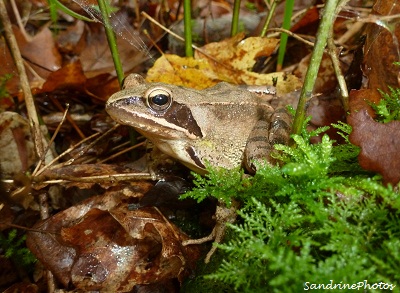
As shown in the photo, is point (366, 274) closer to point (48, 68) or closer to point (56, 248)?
point (56, 248)

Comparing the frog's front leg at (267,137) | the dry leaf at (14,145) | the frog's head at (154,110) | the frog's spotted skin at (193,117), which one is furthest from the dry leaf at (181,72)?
the dry leaf at (14,145)

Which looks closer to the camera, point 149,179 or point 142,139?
point 149,179

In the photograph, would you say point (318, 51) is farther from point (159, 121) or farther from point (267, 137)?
point (159, 121)

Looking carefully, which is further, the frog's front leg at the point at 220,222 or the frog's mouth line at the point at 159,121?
the frog's mouth line at the point at 159,121

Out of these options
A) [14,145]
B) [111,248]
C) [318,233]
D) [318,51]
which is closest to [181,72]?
[14,145]

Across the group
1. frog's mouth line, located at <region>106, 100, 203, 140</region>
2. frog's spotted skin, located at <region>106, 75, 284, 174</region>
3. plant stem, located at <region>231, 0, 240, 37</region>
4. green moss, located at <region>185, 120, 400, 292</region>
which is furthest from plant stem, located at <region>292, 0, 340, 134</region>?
plant stem, located at <region>231, 0, 240, 37</region>

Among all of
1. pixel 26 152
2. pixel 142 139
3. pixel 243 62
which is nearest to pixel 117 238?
pixel 142 139

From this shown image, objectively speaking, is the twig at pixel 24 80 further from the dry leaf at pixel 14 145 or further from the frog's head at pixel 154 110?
the frog's head at pixel 154 110
